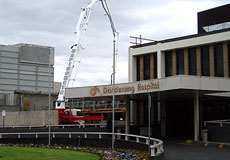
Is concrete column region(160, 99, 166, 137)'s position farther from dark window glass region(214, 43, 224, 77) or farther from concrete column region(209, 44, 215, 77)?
dark window glass region(214, 43, 224, 77)

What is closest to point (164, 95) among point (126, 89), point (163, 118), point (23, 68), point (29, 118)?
point (126, 89)

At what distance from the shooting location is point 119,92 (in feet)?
102

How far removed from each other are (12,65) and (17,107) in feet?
54.0

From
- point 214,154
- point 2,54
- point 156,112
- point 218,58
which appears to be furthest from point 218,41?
point 2,54

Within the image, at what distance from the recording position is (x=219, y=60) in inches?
1353

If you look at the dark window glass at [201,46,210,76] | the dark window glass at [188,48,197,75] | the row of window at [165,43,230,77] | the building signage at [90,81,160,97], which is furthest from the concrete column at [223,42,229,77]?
the building signage at [90,81,160,97]

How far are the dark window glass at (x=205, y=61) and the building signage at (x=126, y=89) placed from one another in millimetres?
8780

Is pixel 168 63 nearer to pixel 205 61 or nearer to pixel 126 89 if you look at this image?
pixel 205 61

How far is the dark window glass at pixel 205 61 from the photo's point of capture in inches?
1388

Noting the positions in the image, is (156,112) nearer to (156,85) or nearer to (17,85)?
(156,85)

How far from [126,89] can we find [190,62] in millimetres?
9198

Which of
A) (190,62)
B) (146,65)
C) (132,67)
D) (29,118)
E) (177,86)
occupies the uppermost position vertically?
(146,65)

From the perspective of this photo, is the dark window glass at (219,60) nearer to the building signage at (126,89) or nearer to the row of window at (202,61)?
the row of window at (202,61)

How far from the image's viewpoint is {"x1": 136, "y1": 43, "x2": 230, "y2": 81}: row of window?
34.4 metres
